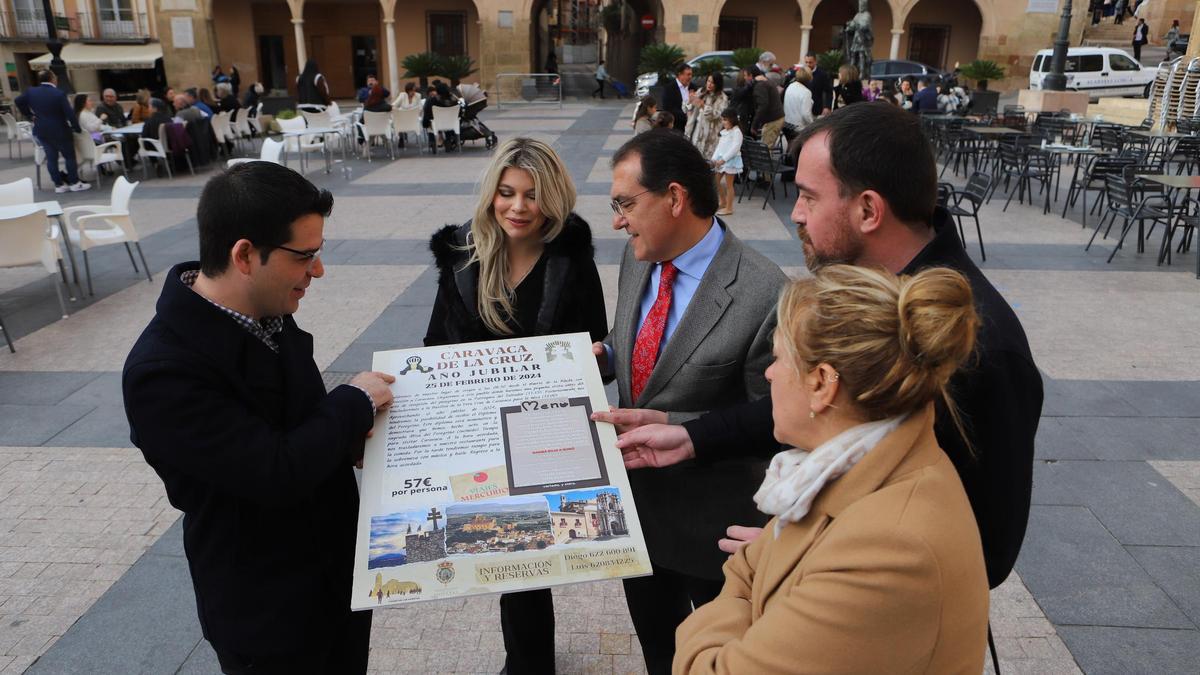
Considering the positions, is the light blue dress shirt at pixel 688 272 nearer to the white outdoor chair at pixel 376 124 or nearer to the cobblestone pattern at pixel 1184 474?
the cobblestone pattern at pixel 1184 474

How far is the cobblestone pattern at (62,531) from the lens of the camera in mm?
2938

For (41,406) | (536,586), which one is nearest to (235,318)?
(536,586)

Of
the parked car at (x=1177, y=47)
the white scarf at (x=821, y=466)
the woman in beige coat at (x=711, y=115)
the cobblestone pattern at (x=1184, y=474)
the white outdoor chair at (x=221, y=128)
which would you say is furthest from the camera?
the parked car at (x=1177, y=47)

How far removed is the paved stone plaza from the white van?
18.1 m

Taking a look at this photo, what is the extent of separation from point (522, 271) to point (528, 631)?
112 cm

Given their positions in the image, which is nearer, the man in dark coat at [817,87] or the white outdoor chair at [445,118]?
the man in dark coat at [817,87]

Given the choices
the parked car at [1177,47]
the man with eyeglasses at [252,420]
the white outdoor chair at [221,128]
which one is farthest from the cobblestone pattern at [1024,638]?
the parked car at [1177,47]

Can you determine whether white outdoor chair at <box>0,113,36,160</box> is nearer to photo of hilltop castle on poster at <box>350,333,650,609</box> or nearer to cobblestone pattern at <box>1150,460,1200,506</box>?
photo of hilltop castle on poster at <box>350,333,650,609</box>

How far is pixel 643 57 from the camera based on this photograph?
25.1m

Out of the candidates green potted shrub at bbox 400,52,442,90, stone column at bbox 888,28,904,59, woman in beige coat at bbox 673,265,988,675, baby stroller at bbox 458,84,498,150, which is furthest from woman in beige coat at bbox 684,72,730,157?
stone column at bbox 888,28,904,59

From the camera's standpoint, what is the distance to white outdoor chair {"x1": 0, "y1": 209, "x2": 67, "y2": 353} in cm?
600

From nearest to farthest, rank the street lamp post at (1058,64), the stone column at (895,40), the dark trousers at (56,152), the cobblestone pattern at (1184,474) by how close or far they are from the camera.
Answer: the cobblestone pattern at (1184,474)
the dark trousers at (56,152)
the street lamp post at (1058,64)
the stone column at (895,40)

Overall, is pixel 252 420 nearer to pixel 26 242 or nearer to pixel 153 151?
pixel 26 242

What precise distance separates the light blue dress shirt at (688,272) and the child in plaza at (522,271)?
14.9 inches
